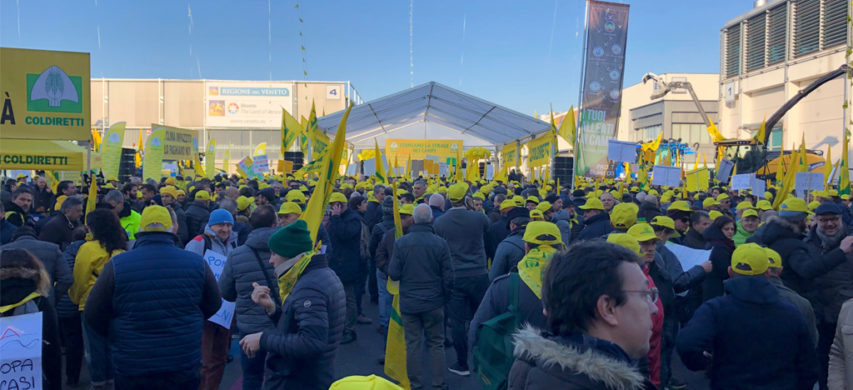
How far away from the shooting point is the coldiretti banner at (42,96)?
684 cm

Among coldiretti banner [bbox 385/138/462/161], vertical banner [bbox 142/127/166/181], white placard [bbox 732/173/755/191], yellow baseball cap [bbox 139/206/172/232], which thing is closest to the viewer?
yellow baseball cap [bbox 139/206/172/232]

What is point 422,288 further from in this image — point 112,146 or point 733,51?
point 733,51

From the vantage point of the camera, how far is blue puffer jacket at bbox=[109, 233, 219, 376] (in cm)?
329

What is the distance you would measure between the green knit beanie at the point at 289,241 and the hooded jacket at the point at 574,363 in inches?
70.9

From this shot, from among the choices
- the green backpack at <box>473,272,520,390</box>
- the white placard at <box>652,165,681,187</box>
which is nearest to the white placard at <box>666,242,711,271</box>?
the green backpack at <box>473,272,520,390</box>

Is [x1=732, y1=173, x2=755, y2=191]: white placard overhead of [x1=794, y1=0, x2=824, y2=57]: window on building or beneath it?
beneath

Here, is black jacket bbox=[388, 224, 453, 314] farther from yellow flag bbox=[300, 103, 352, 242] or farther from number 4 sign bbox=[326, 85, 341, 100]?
number 4 sign bbox=[326, 85, 341, 100]

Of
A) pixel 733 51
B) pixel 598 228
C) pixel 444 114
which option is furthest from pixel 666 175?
pixel 733 51

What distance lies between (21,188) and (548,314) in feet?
26.2

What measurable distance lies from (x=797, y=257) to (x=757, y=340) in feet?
6.64

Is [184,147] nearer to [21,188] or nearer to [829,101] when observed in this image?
[21,188]

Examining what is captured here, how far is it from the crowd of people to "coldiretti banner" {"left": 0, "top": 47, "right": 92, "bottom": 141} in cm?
129

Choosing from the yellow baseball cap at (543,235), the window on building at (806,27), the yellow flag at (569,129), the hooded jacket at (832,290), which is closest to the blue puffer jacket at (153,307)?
the yellow baseball cap at (543,235)

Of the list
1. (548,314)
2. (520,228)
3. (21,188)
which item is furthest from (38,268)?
(21,188)
